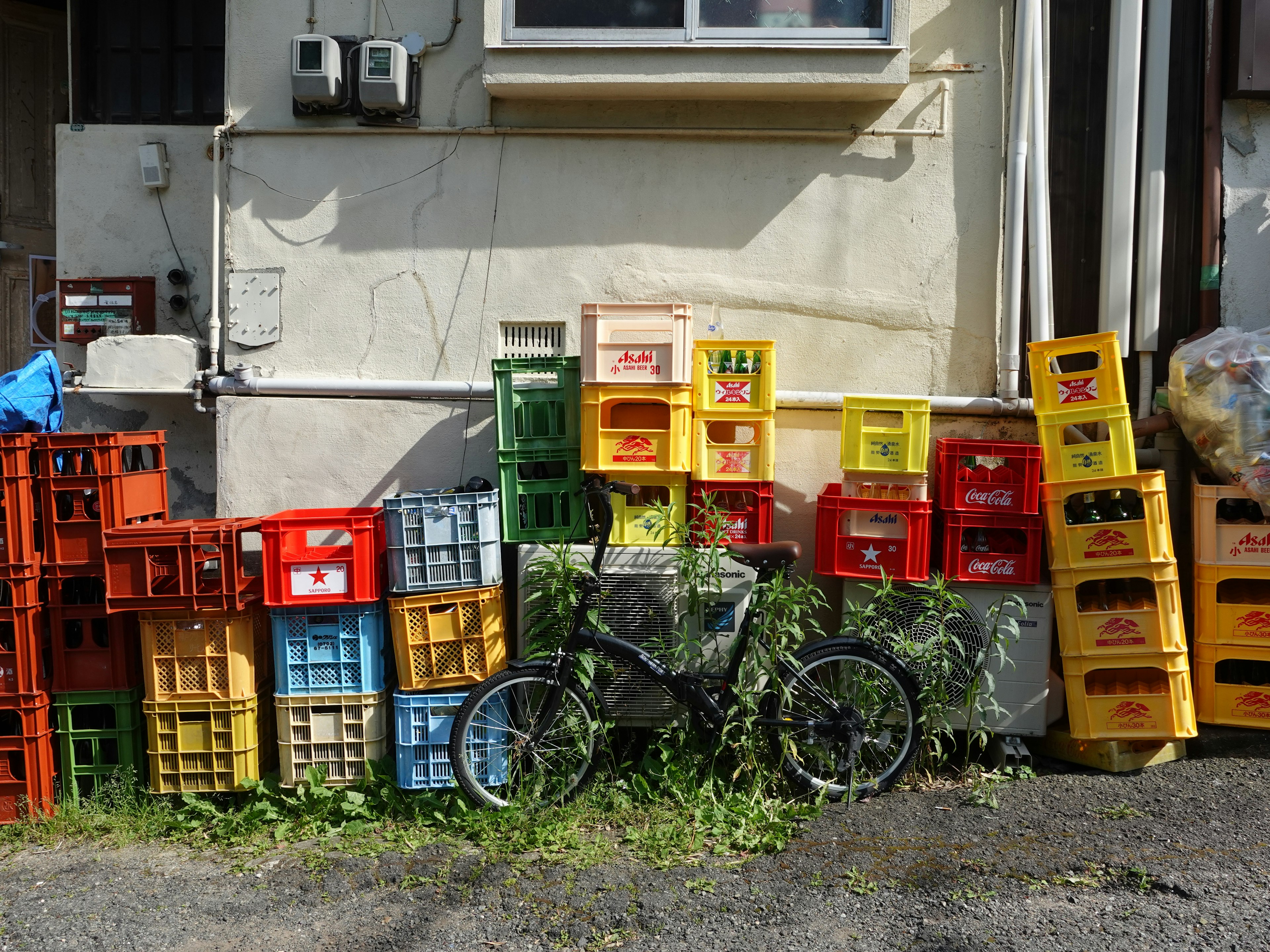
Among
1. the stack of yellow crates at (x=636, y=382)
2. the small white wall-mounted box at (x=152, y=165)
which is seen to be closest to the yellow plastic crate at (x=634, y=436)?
the stack of yellow crates at (x=636, y=382)

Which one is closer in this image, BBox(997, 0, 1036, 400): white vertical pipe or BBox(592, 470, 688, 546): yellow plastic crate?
BBox(592, 470, 688, 546): yellow plastic crate

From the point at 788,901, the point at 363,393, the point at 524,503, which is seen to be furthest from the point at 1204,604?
the point at 363,393

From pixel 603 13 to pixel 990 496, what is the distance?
363cm

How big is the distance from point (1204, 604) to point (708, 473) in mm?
2839

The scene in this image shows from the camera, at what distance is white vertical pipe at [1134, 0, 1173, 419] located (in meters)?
5.64

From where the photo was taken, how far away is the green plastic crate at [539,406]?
16.5 ft

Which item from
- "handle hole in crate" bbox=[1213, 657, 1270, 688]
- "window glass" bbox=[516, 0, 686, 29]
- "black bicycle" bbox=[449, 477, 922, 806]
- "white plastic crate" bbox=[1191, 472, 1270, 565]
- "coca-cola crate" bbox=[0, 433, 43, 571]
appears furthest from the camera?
"window glass" bbox=[516, 0, 686, 29]

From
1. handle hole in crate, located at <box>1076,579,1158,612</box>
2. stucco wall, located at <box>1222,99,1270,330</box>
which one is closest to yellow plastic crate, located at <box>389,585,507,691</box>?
handle hole in crate, located at <box>1076,579,1158,612</box>

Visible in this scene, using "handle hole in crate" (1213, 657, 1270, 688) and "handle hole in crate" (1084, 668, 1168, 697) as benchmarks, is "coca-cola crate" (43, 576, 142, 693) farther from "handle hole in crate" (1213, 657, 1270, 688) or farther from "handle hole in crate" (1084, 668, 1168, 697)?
"handle hole in crate" (1213, 657, 1270, 688)

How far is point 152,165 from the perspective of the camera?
6.19 metres

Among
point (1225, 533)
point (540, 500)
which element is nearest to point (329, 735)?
point (540, 500)

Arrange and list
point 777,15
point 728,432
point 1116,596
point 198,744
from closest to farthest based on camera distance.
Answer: point 198,744
point 1116,596
point 728,432
point 777,15

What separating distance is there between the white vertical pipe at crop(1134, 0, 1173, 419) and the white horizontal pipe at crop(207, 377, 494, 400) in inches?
162

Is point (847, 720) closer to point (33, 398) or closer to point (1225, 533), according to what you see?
point (1225, 533)
